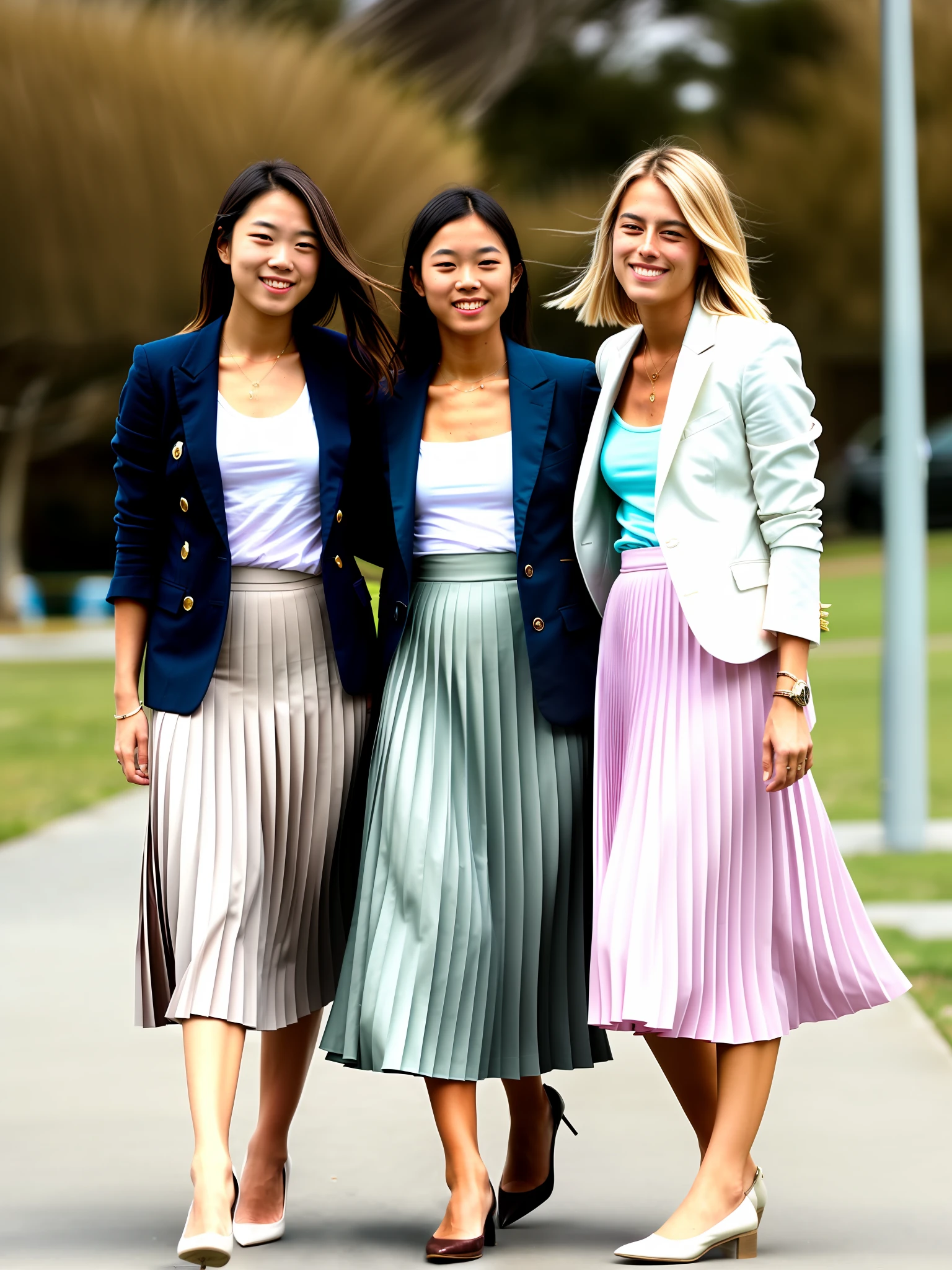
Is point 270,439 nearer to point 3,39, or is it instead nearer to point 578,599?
point 578,599

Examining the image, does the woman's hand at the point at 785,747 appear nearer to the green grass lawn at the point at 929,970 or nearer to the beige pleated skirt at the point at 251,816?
the beige pleated skirt at the point at 251,816

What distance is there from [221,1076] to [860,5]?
2781 cm

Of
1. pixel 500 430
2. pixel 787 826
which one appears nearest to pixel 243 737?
pixel 500 430

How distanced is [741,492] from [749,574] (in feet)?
0.52

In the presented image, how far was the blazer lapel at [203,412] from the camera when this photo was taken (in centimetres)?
357

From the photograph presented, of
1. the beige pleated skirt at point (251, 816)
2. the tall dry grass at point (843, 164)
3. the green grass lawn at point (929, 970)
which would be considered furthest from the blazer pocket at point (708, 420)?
the tall dry grass at point (843, 164)

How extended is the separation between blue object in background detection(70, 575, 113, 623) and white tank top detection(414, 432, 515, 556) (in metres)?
Result: 22.0

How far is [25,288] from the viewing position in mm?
22422

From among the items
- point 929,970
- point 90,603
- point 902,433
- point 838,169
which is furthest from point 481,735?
point 838,169

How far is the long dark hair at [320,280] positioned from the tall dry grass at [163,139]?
1644 centimetres

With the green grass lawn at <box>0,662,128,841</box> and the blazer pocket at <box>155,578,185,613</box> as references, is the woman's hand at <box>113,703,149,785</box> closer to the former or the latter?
the blazer pocket at <box>155,578,185,613</box>

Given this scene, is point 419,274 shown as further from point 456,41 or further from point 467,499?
point 456,41

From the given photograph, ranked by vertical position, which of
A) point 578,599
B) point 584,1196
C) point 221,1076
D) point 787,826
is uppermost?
point 578,599

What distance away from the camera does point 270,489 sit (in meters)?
3.62
